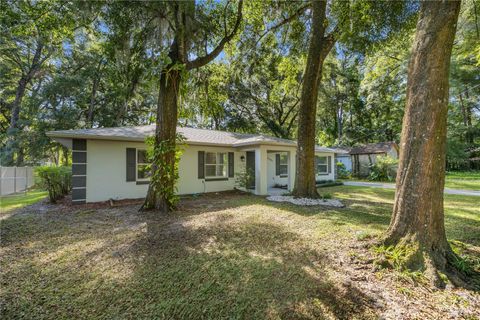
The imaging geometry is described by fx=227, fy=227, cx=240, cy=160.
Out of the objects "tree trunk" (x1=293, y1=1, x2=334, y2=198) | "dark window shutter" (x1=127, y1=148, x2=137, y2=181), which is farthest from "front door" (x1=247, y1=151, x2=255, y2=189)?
"dark window shutter" (x1=127, y1=148, x2=137, y2=181)

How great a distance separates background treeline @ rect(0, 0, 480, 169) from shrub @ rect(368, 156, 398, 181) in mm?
5980

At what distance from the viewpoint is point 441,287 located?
2.68 meters

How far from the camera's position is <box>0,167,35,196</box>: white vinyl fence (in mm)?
11258

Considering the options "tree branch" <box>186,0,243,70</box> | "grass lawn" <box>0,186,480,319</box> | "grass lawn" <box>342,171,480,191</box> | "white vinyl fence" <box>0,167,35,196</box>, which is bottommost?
"grass lawn" <box>0,186,480,319</box>

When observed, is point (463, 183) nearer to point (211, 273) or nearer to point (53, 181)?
point (211, 273)

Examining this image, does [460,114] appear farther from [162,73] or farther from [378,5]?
[162,73]

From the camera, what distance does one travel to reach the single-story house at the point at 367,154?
19970 mm

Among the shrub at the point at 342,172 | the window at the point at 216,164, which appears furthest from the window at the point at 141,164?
the shrub at the point at 342,172

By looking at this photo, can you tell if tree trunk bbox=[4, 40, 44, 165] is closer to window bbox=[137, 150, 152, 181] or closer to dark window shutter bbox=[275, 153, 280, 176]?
window bbox=[137, 150, 152, 181]

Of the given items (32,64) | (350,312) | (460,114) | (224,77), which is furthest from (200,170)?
(460,114)

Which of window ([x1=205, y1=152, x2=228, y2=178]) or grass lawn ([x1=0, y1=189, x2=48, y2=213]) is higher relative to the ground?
window ([x1=205, y1=152, x2=228, y2=178])

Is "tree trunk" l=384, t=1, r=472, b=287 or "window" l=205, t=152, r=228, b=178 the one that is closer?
"tree trunk" l=384, t=1, r=472, b=287

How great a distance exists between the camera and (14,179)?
12.2m

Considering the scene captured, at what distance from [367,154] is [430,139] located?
768 inches
